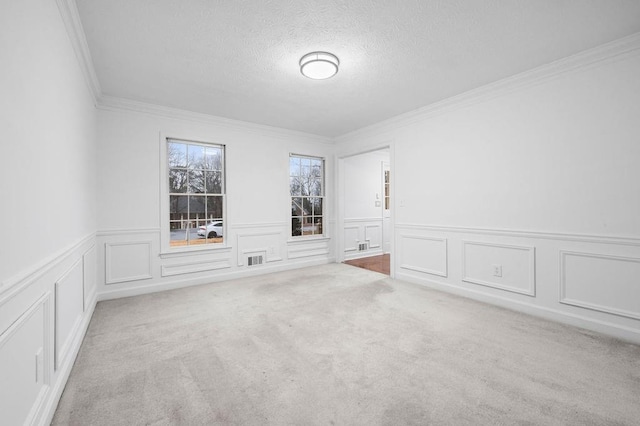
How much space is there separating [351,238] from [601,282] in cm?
429

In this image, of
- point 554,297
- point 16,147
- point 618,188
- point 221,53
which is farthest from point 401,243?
point 16,147

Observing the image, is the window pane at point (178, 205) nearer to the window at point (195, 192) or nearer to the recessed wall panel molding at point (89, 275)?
the window at point (195, 192)

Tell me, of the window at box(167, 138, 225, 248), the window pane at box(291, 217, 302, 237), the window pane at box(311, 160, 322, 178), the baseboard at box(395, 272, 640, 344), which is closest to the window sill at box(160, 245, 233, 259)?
the window at box(167, 138, 225, 248)

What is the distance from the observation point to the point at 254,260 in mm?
5090

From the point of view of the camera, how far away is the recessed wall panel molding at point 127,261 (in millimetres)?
3836

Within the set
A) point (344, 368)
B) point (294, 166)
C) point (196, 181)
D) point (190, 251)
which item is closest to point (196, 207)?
point (196, 181)

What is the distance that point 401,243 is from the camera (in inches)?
185

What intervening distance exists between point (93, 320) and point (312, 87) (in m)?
3.67

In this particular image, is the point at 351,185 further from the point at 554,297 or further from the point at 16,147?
the point at 16,147

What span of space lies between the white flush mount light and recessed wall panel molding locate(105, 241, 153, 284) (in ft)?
10.7

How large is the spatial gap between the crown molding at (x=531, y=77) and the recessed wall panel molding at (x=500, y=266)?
1865mm

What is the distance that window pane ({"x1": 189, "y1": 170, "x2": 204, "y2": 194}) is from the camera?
14.9 ft

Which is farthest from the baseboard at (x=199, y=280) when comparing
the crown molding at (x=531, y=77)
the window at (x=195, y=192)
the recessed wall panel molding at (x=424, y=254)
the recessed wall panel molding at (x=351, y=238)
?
the crown molding at (x=531, y=77)

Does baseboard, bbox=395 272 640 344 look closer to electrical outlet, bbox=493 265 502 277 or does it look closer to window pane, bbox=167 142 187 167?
electrical outlet, bbox=493 265 502 277
